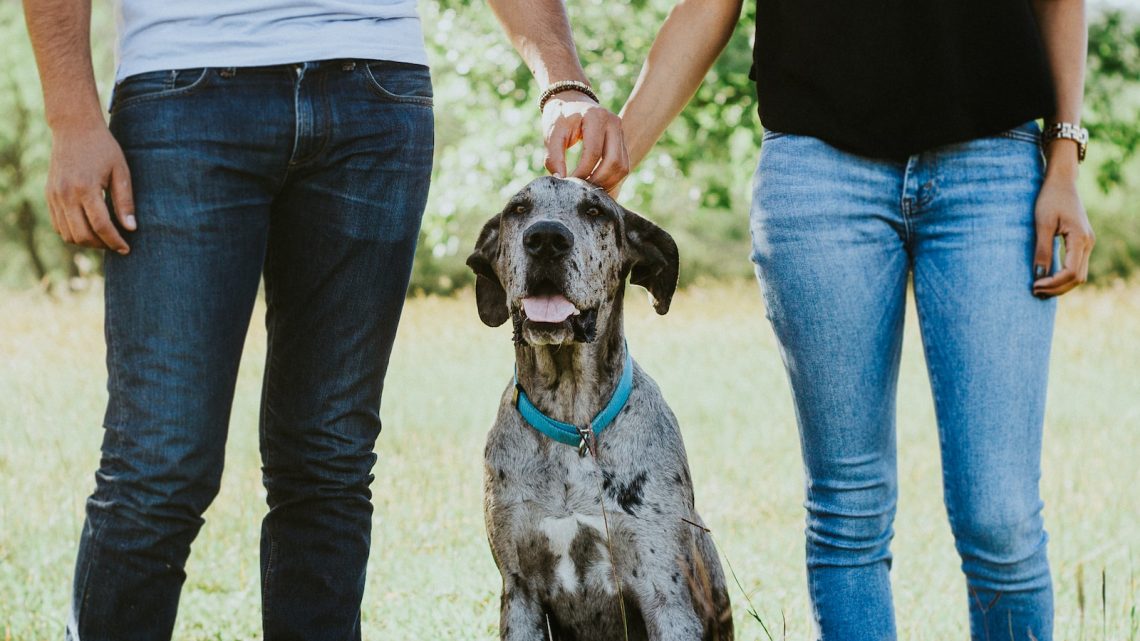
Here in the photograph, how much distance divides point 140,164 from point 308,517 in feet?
3.07

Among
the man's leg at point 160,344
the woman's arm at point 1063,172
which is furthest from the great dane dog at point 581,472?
the woman's arm at point 1063,172

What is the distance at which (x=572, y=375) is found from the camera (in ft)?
9.70

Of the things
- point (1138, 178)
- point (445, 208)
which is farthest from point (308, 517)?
point (1138, 178)

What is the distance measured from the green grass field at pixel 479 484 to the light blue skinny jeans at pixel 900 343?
0.26 meters

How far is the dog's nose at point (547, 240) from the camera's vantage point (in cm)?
274

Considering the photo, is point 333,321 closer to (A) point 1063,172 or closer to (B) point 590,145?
(B) point 590,145

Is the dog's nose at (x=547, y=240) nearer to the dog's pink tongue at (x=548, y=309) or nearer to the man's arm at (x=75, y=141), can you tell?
the dog's pink tongue at (x=548, y=309)

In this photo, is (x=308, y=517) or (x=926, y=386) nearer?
(x=308, y=517)

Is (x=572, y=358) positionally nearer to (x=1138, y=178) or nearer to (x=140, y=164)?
(x=140, y=164)

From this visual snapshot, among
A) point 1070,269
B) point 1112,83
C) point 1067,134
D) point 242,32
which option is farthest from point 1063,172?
point 1112,83

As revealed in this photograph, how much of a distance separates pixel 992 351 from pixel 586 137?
42.5 inches

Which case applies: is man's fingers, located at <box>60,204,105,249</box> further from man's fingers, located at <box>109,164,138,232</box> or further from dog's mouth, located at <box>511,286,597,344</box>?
dog's mouth, located at <box>511,286,597,344</box>

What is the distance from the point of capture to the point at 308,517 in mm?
2723

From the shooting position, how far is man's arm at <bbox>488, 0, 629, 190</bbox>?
2781 mm
